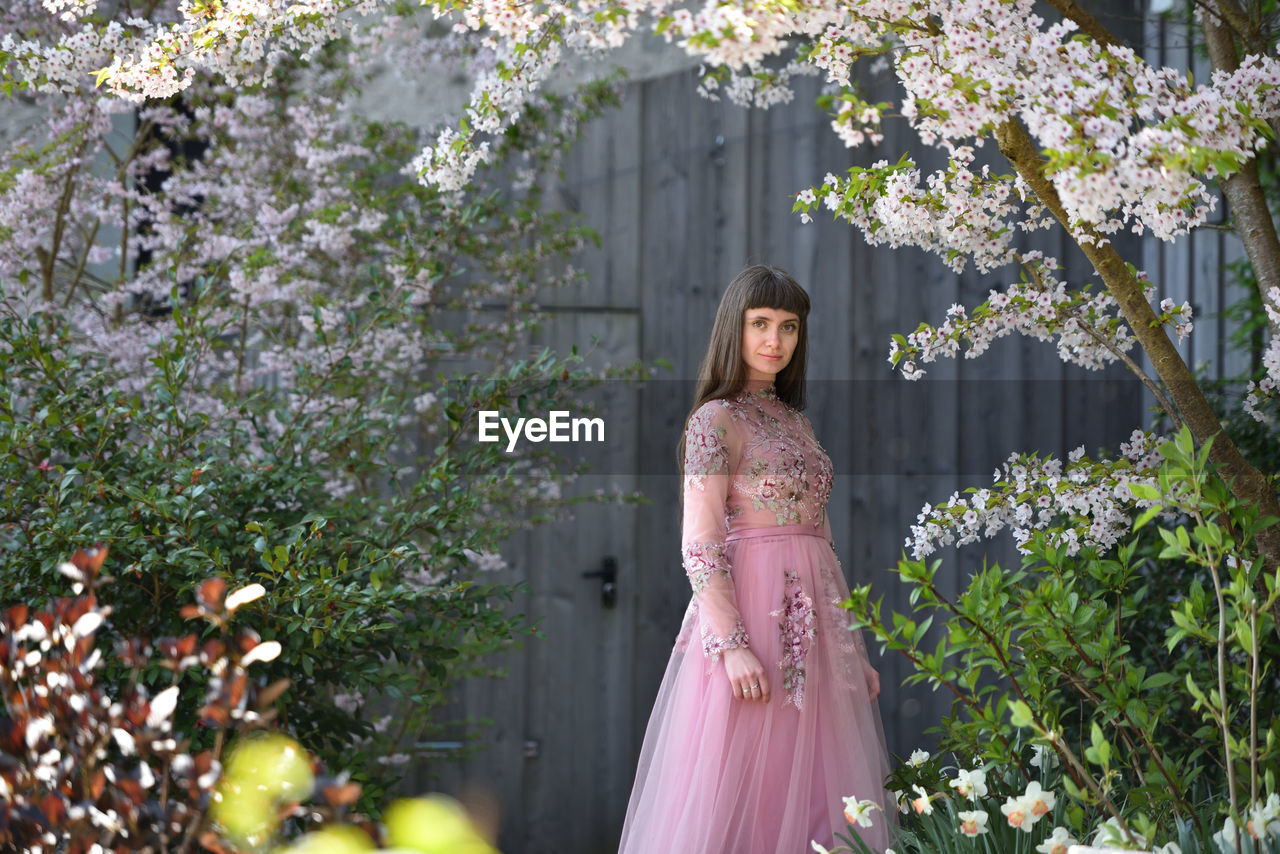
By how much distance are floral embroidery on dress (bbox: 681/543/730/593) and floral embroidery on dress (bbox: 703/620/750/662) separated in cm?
8

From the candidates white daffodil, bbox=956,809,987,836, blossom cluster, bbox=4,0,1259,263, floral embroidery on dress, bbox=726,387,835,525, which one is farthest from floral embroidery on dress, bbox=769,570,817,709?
blossom cluster, bbox=4,0,1259,263

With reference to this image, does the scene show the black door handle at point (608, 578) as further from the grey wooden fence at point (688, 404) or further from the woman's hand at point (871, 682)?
the woman's hand at point (871, 682)

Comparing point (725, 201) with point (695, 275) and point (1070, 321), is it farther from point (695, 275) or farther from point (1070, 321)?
point (1070, 321)

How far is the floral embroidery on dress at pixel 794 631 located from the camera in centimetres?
196

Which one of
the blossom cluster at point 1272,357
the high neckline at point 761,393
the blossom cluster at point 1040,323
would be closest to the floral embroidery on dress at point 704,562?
the high neckline at point 761,393

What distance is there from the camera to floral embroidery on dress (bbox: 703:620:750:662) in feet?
6.31

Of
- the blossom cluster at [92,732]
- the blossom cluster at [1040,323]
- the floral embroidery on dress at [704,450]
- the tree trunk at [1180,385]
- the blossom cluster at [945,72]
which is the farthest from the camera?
the floral embroidery on dress at [704,450]

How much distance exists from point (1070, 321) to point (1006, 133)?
19.0 inches

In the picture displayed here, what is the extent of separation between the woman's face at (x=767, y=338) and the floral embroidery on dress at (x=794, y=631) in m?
0.39

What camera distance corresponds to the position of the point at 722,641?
1925 millimetres

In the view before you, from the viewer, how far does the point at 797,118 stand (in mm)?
3416

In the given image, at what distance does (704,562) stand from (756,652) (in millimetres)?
191

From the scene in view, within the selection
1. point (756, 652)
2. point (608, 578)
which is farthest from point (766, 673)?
point (608, 578)

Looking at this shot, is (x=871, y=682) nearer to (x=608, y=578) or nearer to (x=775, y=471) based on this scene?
(x=775, y=471)
